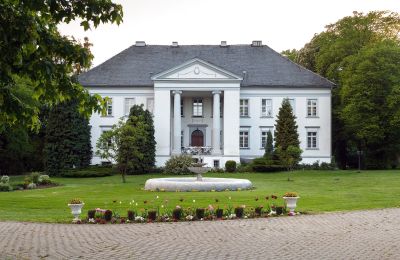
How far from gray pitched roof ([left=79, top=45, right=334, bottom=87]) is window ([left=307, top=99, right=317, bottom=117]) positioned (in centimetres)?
161

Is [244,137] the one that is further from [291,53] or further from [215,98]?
[291,53]

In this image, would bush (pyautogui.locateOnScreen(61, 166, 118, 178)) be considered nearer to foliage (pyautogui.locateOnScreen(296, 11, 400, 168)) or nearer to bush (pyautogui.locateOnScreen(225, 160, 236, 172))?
bush (pyautogui.locateOnScreen(225, 160, 236, 172))

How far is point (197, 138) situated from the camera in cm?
5609

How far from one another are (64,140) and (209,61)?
48.2ft

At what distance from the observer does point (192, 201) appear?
2133cm

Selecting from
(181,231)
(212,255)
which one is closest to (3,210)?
(181,231)

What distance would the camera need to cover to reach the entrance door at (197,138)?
56062 millimetres

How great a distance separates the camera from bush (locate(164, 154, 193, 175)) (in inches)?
1842

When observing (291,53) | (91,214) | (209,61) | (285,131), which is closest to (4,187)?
(91,214)

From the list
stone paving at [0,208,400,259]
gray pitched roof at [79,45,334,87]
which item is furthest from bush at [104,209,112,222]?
gray pitched roof at [79,45,334,87]

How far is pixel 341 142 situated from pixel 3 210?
44.8 metres

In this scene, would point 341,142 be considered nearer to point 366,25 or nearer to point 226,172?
point 366,25

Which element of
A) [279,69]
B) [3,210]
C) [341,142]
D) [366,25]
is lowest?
[3,210]

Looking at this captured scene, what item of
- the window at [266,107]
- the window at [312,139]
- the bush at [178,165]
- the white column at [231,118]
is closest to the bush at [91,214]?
the bush at [178,165]
